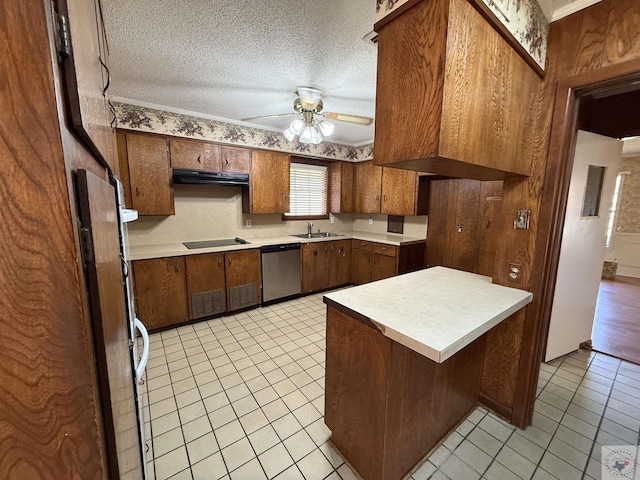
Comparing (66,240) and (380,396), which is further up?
(66,240)

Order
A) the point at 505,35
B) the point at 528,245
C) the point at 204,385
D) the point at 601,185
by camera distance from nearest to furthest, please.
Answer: the point at 505,35, the point at 528,245, the point at 204,385, the point at 601,185

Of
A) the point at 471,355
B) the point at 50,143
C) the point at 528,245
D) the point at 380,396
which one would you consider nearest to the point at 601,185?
the point at 528,245

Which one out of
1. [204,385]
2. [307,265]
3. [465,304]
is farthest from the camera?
[307,265]

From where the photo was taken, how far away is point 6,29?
34 centimetres

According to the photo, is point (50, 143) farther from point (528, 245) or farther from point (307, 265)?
point (307, 265)

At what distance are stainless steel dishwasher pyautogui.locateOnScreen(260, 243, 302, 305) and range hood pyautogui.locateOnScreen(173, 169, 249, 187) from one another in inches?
37.8

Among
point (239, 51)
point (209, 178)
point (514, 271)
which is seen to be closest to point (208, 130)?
point (209, 178)

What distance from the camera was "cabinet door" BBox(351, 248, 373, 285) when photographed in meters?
4.16

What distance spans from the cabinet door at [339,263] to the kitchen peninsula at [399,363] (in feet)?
8.22

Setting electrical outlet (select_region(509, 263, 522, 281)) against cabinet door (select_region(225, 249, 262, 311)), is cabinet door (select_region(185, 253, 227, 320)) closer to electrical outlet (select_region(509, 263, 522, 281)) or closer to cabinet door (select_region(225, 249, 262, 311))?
cabinet door (select_region(225, 249, 262, 311))

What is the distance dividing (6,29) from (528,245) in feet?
7.07

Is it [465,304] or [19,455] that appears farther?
[465,304]

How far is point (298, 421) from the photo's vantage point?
1.74 m

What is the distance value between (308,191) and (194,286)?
2.42m
